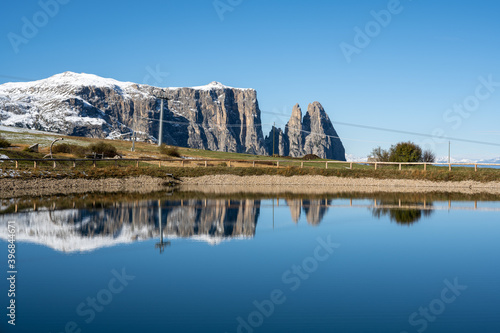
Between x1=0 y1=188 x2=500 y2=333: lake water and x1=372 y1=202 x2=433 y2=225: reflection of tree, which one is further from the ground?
x1=372 y1=202 x2=433 y2=225: reflection of tree

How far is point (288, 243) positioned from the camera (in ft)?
46.9

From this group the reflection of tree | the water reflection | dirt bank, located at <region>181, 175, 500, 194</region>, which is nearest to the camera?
the water reflection

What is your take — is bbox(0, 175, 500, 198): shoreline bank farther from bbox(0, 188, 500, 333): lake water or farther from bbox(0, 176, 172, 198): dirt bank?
bbox(0, 188, 500, 333): lake water

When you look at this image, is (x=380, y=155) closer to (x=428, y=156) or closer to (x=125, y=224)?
(x=428, y=156)

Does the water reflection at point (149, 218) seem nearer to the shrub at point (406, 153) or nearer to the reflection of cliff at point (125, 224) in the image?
the reflection of cliff at point (125, 224)

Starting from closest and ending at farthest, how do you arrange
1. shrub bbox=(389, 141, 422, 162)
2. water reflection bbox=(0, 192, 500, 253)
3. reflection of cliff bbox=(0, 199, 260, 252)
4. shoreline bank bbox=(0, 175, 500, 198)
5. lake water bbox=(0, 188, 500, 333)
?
lake water bbox=(0, 188, 500, 333) → reflection of cliff bbox=(0, 199, 260, 252) → water reflection bbox=(0, 192, 500, 253) → shoreline bank bbox=(0, 175, 500, 198) → shrub bbox=(389, 141, 422, 162)

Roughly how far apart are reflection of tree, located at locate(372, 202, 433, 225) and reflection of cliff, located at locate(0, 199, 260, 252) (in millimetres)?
6382

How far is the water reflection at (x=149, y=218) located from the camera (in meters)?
14.8

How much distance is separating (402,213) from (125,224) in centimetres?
1360

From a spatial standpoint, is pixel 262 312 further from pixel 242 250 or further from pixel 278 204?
pixel 278 204

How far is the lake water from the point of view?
7.57 m

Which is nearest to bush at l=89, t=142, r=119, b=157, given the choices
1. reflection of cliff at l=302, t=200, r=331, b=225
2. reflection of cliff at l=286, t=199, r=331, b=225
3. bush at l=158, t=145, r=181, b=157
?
bush at l=158, t=145, r=181, b=157

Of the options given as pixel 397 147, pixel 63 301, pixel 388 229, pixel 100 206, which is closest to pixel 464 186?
pixel 397 147

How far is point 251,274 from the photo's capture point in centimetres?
1032
